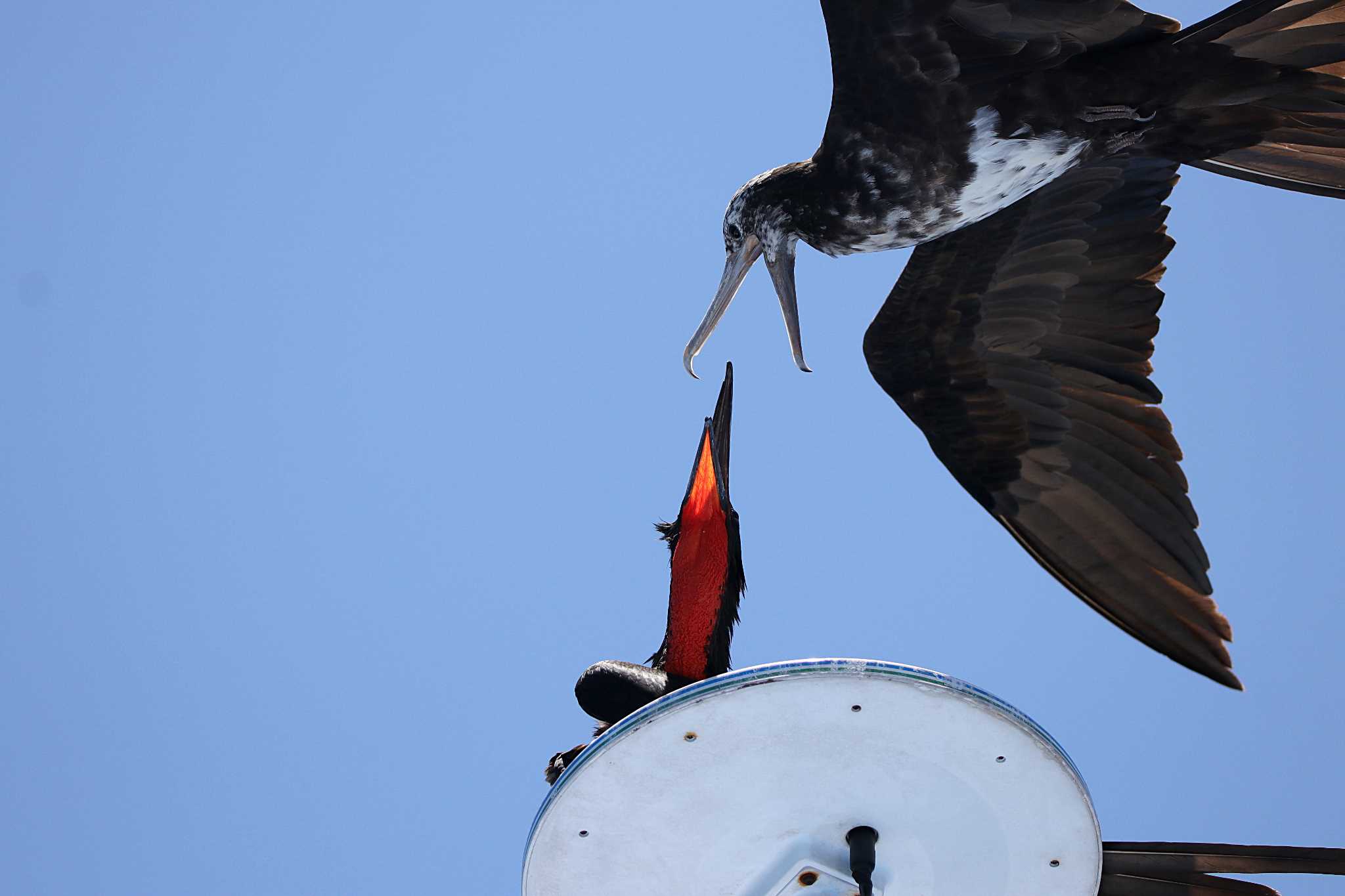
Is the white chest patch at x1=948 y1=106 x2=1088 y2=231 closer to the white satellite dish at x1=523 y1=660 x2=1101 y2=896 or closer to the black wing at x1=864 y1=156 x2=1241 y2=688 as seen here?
the black wing at x1=864 y1=156 x2=1241 y2=688

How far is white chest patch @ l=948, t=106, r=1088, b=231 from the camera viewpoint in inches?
291

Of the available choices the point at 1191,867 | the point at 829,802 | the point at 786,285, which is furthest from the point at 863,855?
the point at 786,285

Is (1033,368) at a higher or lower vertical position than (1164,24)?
lower

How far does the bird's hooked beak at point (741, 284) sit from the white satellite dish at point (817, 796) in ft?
9.73

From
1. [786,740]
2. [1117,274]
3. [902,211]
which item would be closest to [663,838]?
[786,740]

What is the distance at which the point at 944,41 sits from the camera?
714cm

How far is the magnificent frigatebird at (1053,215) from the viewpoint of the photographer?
7141mm

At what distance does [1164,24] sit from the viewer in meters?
7.16

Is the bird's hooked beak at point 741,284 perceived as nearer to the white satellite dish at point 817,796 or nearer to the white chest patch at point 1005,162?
the white chest patch at point 1005,162

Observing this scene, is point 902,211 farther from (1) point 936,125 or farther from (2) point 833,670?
(2) point 833,670

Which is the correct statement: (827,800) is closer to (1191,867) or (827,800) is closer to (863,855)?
(863,855)

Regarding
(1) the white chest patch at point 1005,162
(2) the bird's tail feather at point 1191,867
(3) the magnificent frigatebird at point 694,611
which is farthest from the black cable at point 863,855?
(1) the white chest patch at point 1005,162

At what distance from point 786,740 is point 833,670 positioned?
362 mm

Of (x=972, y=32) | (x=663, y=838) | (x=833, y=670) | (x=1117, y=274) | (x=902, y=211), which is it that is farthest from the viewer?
(x=1117, y=274)
